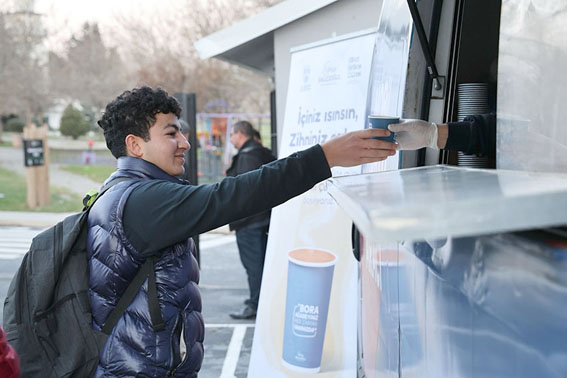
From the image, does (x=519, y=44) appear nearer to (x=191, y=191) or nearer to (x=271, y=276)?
(x=191, y=191)

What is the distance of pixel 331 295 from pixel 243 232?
9.59ft

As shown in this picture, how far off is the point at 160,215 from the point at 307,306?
2.37 metres

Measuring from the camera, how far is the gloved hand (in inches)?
88.7

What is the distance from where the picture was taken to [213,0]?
896 inches

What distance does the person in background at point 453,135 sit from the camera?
2.27 metres

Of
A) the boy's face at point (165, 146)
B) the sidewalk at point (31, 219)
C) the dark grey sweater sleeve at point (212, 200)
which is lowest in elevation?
the sidewalk at point (31, 219)

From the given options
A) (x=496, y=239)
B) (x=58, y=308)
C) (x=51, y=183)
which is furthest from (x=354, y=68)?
(x=51, y=183)

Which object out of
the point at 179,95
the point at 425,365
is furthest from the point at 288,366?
the point at 179,95

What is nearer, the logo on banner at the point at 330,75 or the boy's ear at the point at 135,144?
the boy's ear at the point at 135,144

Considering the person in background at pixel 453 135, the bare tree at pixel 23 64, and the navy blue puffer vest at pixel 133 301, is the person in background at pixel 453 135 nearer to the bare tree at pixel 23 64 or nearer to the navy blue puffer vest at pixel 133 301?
the navy blue puffer vest at pixel 133 301

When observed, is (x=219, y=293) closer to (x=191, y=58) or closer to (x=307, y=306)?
(x=307, y=306)

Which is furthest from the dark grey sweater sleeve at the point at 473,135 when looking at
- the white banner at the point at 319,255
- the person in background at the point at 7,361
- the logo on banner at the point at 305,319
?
the logo on banner at the point at 305,319

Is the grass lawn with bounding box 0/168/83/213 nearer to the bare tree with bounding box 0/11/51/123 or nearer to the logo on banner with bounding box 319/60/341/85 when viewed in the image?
the bare tree with bounding box 0/11/51/123

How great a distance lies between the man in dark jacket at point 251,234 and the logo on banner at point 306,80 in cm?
229
